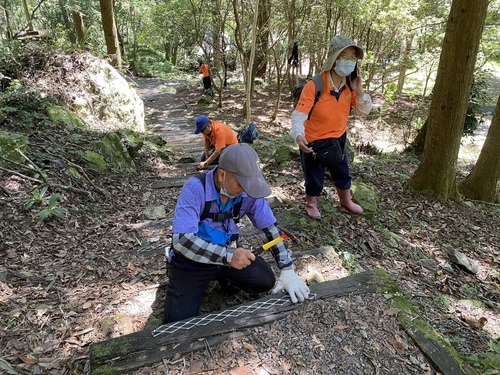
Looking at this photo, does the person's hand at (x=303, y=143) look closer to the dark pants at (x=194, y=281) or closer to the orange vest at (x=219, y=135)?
the dark pants at (x=194, y=281)

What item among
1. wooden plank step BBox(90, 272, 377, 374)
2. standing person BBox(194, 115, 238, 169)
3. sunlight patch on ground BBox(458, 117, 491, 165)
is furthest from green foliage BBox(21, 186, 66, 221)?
sunlight patch on ground BBox(458, 117, 491, 165)

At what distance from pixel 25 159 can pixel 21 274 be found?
6.62 ft

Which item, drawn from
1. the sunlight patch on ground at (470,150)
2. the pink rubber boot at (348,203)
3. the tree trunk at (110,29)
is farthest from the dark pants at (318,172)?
the tree trunk at (110,29)

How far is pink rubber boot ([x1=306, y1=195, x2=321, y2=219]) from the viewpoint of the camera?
172 inches

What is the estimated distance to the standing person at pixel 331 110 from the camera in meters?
3.58

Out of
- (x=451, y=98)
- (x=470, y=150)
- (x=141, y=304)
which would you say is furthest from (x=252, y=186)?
(x=470, y=150)

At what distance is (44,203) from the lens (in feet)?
13.0

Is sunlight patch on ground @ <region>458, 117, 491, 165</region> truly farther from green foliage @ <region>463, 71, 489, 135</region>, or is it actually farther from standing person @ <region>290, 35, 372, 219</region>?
standing person @ <region>290, 35, 372, 219</region>

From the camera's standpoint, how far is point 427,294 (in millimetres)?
3715

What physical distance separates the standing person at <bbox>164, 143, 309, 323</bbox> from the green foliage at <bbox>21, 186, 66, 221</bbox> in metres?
1.85

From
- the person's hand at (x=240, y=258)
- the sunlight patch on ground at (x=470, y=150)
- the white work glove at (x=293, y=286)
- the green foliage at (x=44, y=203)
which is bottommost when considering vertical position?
the sunlight patch on ground at (x=470, y=150)

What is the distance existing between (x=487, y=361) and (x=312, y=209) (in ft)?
7.56

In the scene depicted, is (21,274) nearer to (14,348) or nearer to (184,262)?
(14,348)

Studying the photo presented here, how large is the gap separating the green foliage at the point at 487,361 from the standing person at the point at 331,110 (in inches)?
87.0
